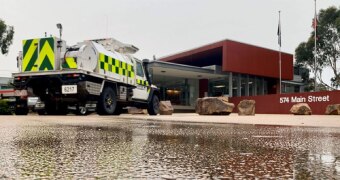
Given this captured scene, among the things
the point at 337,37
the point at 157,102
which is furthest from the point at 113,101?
the point at 337,37

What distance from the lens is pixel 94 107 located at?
40.6 ft

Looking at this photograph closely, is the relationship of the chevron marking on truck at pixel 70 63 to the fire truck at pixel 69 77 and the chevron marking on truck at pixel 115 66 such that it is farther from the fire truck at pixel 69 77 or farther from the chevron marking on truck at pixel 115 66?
the chevron marking on truck at pixel 115 66

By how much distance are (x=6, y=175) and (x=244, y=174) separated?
1.06 meters

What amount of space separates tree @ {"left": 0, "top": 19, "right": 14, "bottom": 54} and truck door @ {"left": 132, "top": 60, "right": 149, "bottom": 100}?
2895 centimetres

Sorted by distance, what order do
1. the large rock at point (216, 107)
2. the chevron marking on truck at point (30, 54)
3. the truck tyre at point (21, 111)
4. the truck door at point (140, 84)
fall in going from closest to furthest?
1. the chevron marking on truck at point (30, 54)
2. the truck tyre at point (21, 111)
3. the truck door at point (140, 84)
4. the large rock at point (216, 107)

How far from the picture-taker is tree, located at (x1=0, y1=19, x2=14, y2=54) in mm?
38531

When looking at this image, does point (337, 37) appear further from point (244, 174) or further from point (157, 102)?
point (244, 174)

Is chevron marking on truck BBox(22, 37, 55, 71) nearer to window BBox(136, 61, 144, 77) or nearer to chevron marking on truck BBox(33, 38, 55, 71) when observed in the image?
chevron marking on truck BBox(33, 38, 55, 71)

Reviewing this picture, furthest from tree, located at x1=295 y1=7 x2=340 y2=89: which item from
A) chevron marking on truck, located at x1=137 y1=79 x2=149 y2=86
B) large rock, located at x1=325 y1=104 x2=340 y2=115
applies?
chevron marking on truck, located at x1=137 y1=79 x2=149 y2=86

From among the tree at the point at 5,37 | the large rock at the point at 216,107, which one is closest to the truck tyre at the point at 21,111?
the large rock at the point at 216,107

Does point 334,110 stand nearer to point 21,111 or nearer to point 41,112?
point 41,112

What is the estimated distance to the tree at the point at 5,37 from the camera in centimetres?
3853

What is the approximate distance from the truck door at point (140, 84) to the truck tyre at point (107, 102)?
5.12ft

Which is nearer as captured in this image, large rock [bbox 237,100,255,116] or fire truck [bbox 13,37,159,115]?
fire truck [bbox 13,37,159,115]
